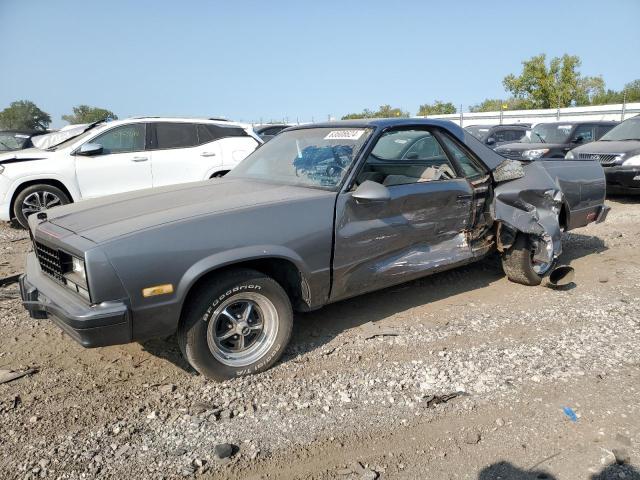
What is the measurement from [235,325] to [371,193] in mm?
1295

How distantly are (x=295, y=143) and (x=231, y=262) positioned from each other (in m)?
1.74

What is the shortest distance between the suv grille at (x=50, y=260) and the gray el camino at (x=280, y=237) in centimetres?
2

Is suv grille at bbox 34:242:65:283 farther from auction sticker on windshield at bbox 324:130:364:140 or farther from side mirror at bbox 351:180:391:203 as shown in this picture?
auction sticker on windshield at bbox 324:130:364:140

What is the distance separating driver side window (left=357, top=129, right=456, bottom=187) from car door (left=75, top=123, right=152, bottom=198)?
477 centimetres

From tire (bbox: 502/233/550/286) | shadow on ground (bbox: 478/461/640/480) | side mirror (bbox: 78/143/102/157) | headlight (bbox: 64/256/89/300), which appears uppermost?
side mirror (bbox: 78/143/102/157)

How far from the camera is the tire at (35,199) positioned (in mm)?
7398

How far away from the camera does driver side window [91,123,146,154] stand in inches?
309

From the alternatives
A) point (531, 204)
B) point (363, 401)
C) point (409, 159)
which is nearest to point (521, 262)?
point (531, 204)

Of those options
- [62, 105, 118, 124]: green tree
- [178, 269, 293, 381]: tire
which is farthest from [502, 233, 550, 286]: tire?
[62, 105, 118, 124]: green tree

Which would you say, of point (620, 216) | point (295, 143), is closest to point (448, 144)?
point (295, 143)

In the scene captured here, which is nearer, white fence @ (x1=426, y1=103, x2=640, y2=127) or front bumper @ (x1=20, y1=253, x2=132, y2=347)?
front bumper @ (x1=20, y1=253, x2=132, y2=347)

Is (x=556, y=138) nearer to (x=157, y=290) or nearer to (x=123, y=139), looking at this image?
(x=123, y=139)

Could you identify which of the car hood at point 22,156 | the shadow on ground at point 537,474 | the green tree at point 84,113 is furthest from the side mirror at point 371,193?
the green tree at point 84,113

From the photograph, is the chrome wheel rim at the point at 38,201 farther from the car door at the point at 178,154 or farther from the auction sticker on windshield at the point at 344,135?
the auction sticker on windshield at the point at 344,135
